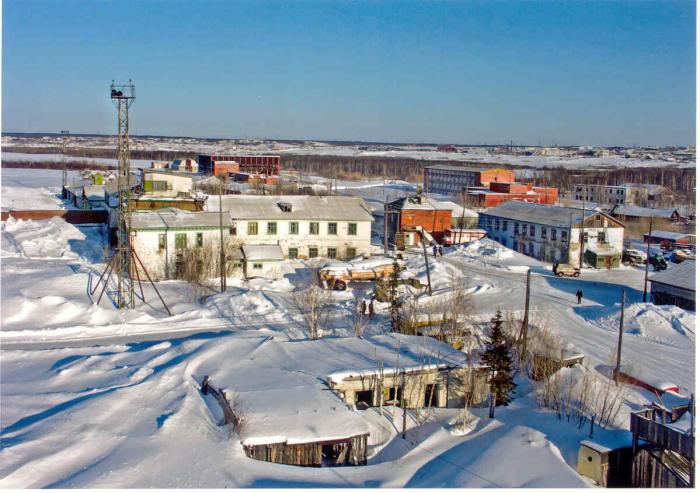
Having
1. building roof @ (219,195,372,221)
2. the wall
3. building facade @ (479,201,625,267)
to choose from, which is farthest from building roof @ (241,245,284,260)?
building facade @ (479,201,625,267)

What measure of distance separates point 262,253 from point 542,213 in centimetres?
1710

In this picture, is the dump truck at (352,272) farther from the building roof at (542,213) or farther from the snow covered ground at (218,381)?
the building roof at (542,213)

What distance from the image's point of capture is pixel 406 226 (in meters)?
37.6

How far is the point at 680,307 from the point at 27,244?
26870 mm

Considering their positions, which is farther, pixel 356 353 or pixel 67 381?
pixel 356 353

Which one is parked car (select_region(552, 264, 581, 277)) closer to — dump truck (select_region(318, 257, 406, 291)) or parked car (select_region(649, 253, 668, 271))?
parked car (select_region(649, 253, 668, 271))

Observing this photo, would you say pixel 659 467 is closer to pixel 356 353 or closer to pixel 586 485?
pixel 586 485

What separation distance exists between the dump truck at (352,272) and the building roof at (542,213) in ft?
37.7

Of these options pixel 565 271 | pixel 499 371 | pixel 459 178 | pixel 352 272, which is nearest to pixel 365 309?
pixel 352 272

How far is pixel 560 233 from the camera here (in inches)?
1350

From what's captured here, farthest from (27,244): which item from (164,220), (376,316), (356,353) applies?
(356,353)

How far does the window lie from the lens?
26406 mm

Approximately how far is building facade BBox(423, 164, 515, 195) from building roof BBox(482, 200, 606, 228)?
83.5 feet

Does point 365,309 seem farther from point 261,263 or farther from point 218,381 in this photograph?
point 218,381
